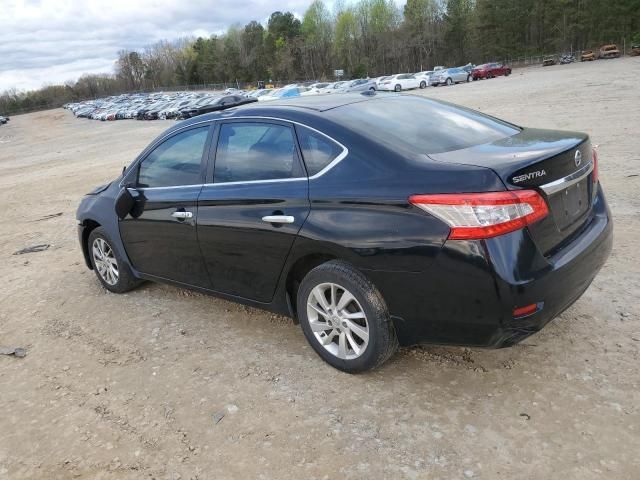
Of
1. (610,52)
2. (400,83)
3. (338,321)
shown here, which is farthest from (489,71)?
(338,321)

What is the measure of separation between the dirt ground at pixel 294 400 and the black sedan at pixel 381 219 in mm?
383

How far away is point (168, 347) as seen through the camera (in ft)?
14.1

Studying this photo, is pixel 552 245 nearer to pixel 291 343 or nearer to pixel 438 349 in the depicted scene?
pixel 438 349

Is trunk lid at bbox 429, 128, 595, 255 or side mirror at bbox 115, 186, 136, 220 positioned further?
side mirror at bbox 115, 186, 136, 220

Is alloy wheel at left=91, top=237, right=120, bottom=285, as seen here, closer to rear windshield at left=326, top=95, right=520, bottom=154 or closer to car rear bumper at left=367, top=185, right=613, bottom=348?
rear windshield at left=326, top=95, right=520, bottom=154

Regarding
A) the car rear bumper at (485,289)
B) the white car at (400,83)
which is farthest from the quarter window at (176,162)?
the white car at (400,83)

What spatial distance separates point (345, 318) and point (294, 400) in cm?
59

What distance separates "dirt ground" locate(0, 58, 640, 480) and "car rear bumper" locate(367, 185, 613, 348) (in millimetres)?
455

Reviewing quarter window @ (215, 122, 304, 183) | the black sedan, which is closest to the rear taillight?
the black sedan

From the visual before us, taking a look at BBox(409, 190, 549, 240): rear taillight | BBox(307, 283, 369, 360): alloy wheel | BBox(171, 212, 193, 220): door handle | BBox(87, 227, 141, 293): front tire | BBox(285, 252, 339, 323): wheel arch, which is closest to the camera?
BBox(409, 190, 549, 240): rear taillight

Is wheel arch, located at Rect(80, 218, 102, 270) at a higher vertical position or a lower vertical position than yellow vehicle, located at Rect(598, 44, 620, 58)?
higher

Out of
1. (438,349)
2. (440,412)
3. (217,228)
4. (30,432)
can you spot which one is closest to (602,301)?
(438,349)

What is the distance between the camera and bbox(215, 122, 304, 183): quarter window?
3664 mm

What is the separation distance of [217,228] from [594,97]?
58.4ft
